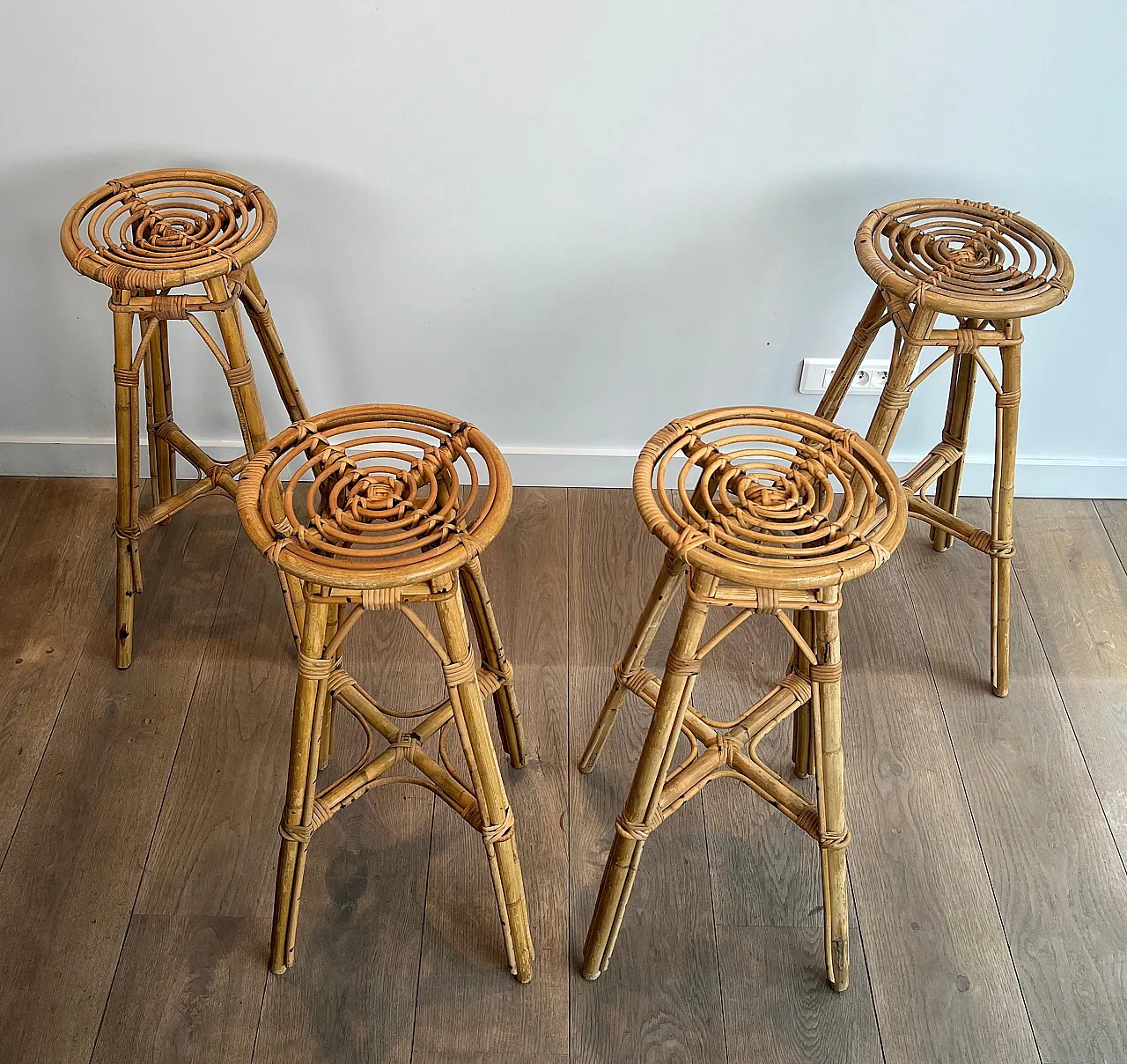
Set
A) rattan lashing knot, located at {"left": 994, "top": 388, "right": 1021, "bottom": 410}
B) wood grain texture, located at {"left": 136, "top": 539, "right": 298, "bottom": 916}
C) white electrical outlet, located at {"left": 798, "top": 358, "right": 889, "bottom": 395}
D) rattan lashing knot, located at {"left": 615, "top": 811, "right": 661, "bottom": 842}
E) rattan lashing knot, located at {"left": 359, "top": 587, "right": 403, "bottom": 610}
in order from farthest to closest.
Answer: white electrical outlet, located at {"left": 798, "top": 358, "right": 889, "bottom": 395} < rattan lashing knot, located at {"left": 994, "top": 388, "right": 1021, "bottom": 410} < wood grain texture, located at {"left": 136, "top": 539, "right": 298, "bottom": 916} < rattan lashing knot, located at {"left": 615, "top": 811, "right": 661, "bottom": 842} < rattan lashing knot, located at {"left": 359, "top": 587, "right": 403, "bottom": 610}

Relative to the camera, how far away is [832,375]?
6.91ft

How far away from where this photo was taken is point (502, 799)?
1.39 meters

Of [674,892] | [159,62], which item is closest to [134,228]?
[159,62]

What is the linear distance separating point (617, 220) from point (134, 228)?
2.74 ft

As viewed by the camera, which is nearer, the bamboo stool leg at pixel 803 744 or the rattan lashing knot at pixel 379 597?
the rattan lashing knot at pixel 379 597

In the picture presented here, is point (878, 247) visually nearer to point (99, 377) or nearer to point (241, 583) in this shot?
point (241, 583)

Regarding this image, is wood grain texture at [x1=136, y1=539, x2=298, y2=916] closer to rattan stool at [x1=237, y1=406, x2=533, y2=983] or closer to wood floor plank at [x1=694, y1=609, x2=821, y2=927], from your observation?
rattan stool at [x1=237, y1=406, x2=533, y2=983]

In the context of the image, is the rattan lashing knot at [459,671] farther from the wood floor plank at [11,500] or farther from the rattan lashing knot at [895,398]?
the wood floor plank at [11,500]

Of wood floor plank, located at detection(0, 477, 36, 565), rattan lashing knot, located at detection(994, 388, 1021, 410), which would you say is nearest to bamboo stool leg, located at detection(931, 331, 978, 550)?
rattan lashing knot, located at detection(994, 388, 1021, 410)

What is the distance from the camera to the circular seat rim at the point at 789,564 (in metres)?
→ 1.19

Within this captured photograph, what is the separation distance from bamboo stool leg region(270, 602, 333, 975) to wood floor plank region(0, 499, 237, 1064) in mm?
264

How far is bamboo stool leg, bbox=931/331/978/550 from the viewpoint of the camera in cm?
189

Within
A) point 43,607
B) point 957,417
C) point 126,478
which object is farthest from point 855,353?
point 43,607

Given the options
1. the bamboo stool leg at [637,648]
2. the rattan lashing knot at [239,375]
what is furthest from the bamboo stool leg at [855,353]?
the rattan lashing knot at [239,375]
